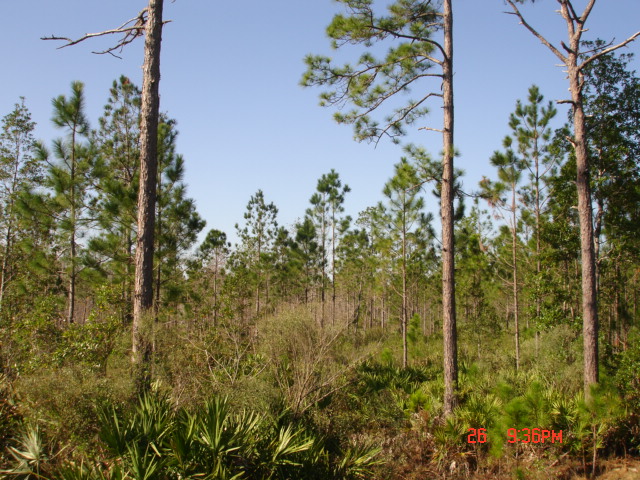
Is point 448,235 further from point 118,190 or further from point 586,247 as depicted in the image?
point 118,190

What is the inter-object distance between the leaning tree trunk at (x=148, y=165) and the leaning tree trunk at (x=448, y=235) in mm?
5842

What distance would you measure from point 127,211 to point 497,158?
12.4 meters

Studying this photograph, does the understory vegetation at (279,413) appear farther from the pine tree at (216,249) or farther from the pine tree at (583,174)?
the pine tree at (216,249)

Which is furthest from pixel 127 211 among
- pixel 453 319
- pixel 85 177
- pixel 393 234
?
pixel 393 234

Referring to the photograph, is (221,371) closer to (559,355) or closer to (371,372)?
(371,372)

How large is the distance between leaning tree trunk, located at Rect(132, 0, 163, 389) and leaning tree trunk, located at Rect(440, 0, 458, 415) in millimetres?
5842

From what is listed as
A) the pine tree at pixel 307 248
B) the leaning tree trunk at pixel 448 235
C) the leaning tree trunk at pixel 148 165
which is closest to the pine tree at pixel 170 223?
the leaning tree trunk at pixel 148 165

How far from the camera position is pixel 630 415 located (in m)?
8.59

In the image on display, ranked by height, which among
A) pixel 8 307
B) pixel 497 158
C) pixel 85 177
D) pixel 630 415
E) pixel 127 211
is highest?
pixel 497 158

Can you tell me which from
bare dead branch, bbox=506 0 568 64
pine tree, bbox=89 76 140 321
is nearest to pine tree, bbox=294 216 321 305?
pine tree, bbox=89 76 140 321

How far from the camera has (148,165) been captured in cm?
777

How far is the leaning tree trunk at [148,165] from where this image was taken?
24.3ft

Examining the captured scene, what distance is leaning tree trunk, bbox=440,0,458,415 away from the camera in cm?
922
